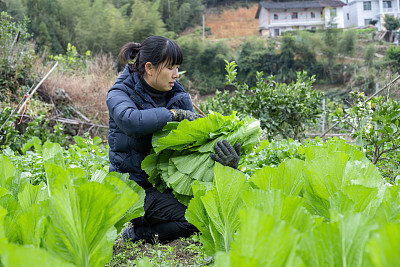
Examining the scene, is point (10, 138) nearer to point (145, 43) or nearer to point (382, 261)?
point (145, 43)

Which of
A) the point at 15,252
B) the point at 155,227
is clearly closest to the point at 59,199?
the point at 15,252

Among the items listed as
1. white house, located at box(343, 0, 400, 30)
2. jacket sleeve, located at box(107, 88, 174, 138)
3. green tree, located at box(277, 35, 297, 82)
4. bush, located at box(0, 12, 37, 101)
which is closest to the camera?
jacket sleeve, located at box(107, 88, 174, 138)

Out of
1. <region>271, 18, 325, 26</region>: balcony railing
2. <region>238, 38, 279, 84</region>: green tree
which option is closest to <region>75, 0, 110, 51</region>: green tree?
<region>238, 38, 279, 84</region>: green tree

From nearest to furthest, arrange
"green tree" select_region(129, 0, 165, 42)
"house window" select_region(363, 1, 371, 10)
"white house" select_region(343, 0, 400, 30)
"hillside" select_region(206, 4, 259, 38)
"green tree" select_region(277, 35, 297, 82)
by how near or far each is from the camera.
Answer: "green tree" select_region(129, 0, 165, 42) < "green tree" select_region(277, 35, 297, 82) < "white house" select_region(343, 0, 400, 30) < "house window" select_region(363, 1, 371, 10) < "hillside" select_region(206, 4, 259, 38)

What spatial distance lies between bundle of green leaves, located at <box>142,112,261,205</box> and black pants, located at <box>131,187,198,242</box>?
47cm

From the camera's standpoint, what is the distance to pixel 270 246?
0.49 meters

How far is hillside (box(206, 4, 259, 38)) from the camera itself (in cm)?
5712

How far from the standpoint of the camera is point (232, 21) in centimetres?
6078

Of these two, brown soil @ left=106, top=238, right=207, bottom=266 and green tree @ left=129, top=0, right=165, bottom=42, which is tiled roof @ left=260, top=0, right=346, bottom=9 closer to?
green tree @ left=129, top=0, right=165, bottom=42

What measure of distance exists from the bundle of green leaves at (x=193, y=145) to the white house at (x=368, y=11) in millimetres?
57427

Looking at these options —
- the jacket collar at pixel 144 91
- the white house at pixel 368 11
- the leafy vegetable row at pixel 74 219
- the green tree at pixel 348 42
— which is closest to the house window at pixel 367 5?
the white house at pixel 368 11

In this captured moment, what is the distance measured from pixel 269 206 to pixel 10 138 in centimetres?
583

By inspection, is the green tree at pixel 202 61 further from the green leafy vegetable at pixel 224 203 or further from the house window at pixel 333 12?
the green leafy vegetable at pixel 224 203

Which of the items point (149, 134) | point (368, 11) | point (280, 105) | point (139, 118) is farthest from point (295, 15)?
point (139, 118)
